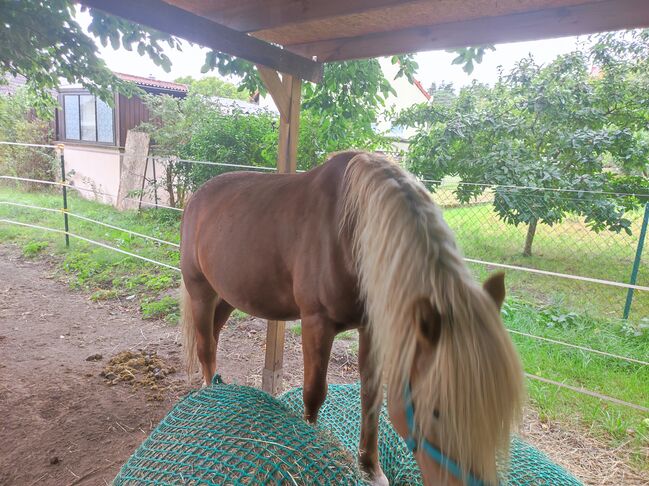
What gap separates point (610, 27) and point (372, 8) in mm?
1051

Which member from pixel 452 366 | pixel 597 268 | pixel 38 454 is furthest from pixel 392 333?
pixel 597 268

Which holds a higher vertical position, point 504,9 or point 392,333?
point 504,9

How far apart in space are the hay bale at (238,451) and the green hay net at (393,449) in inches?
10.4

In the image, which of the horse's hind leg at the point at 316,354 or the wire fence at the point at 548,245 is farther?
the wire fence at the point at 548,245

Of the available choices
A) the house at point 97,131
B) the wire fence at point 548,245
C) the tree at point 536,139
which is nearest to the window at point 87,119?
the house at point 97,131

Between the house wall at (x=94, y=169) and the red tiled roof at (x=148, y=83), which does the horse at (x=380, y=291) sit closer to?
the house wall at (x=94, y=169)

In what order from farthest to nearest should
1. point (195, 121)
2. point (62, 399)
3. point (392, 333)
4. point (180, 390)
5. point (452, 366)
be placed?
point (195, 121), point (180, 390), point (62, 399), point (392, 333), point (452, 366)

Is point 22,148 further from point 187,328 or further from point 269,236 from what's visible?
point 269,236

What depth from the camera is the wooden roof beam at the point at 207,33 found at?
5.79ft

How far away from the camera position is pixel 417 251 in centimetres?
117

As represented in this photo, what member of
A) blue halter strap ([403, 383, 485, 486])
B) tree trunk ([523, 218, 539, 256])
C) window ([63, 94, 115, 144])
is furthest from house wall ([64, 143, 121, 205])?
blue halter strap ([403, 383, 485, 486])

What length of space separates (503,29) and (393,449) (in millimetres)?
2107

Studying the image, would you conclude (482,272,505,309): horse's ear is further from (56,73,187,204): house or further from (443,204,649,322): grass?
(56,73,187,204): house

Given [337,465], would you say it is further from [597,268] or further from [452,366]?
[597,268]
